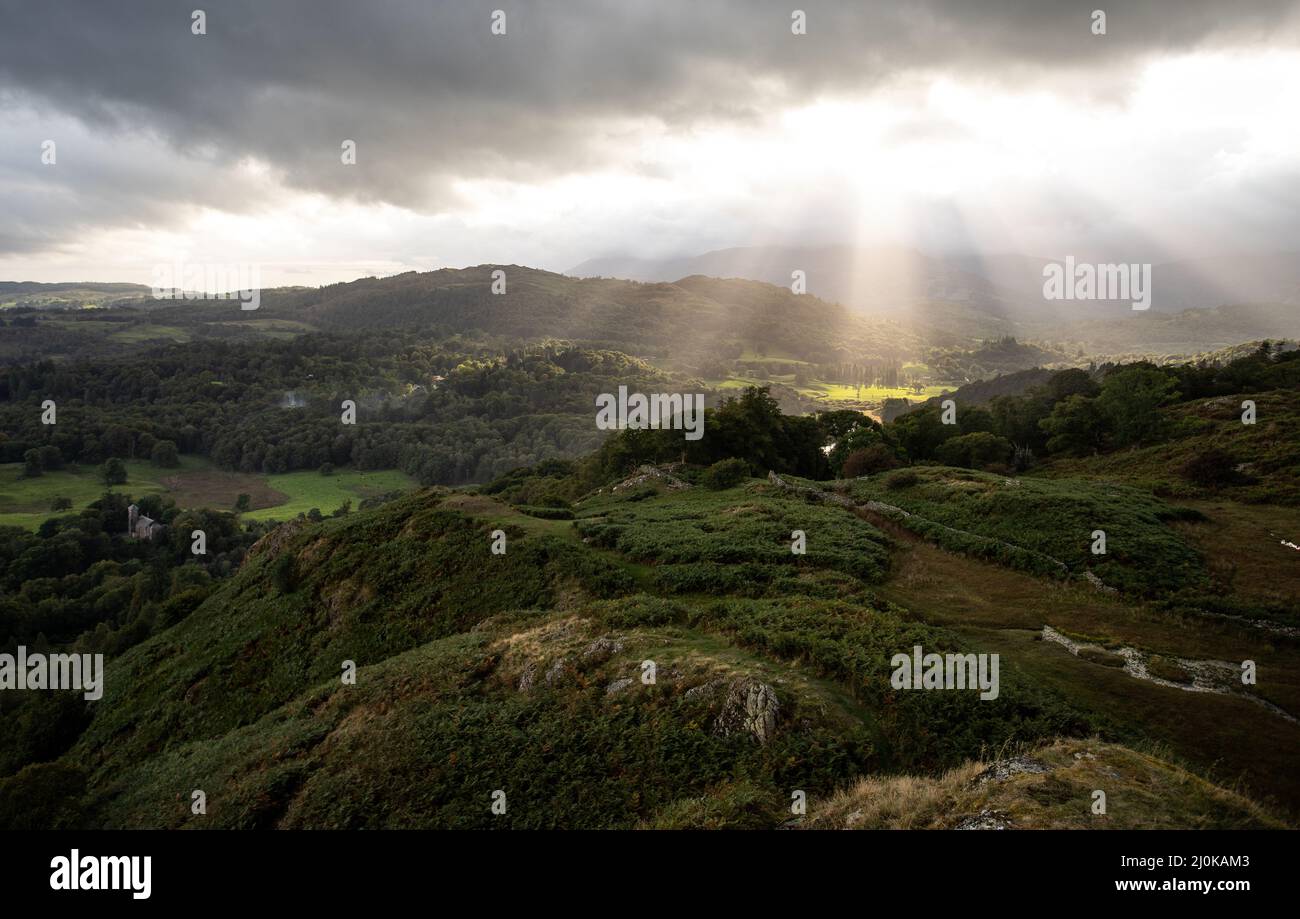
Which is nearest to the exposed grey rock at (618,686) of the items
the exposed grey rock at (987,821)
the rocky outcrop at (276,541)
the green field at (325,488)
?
the exposed grey rock at (987,821)

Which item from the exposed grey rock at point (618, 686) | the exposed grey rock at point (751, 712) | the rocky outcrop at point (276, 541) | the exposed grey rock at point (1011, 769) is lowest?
the rocky outcrop at point (276, 541)

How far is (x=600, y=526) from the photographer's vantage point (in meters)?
35.4

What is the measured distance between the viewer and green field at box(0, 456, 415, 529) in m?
130

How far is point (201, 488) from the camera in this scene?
15538cm

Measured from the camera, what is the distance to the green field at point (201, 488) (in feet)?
426

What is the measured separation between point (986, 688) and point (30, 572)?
133215 mm
